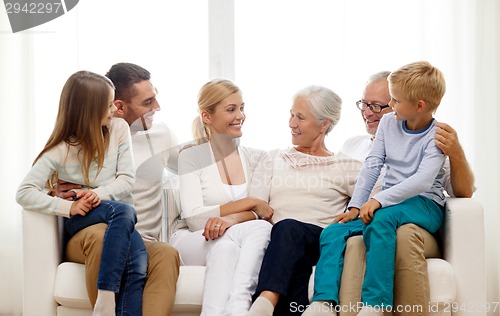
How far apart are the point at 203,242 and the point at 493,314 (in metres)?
1.70

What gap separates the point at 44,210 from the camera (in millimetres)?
2484

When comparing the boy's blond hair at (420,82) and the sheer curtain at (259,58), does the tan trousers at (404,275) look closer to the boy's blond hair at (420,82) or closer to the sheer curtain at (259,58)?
the boy's blond hair at (420,82)

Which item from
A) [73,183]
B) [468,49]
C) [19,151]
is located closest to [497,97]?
[468,49]

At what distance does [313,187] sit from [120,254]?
889 millimetres

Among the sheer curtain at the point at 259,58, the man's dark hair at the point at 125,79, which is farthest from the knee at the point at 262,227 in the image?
the sheer curtain at the point at 259,58

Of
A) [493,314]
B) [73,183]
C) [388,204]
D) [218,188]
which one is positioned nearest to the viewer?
[388,204]

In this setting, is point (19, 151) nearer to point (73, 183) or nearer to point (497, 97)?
point (73, 183)

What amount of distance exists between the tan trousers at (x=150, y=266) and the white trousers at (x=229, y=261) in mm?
126

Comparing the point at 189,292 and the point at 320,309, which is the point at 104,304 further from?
the point at 320,309

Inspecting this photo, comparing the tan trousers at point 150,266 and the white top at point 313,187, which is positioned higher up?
the white top at point 313,187

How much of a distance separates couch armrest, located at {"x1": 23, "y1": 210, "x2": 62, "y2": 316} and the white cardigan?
1.83 feet

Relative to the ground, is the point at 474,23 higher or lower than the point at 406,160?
higher

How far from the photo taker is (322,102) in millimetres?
2951

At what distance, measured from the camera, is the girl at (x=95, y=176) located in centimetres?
242
